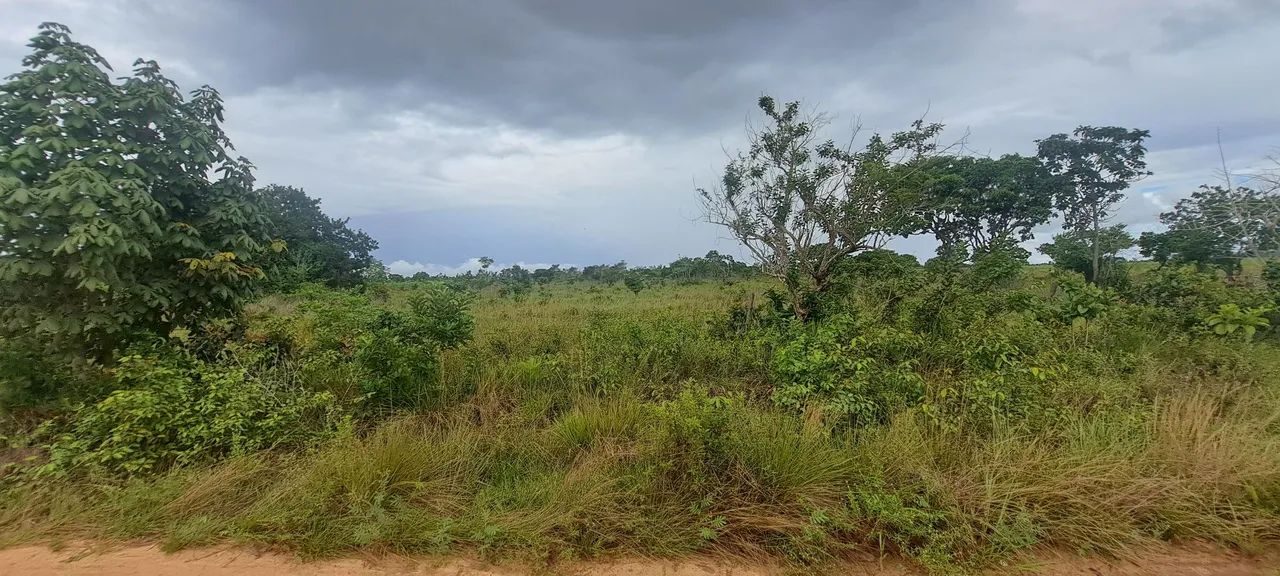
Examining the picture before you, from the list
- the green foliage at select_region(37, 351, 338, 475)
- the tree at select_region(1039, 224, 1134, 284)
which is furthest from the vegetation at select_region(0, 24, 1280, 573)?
the tree at select_region(1039, 224, 1134, 284)

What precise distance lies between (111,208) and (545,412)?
3.38m

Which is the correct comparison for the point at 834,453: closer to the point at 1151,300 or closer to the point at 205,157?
the point at 205,157

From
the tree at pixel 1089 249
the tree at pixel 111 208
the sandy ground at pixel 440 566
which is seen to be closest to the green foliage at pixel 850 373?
the sandy ground at pixel 440 566

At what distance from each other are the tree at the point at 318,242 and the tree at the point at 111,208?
1675 centimetres

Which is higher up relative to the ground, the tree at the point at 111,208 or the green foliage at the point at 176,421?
the tree at the point at 111,208

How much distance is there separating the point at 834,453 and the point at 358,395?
3729mm

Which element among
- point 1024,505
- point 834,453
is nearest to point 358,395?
point 834,453

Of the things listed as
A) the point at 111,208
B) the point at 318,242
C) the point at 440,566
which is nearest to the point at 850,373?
the point at 440,566

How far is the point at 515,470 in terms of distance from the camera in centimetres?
370

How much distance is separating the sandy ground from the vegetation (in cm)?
10

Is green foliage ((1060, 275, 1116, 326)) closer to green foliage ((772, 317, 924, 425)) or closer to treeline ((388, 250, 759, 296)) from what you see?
green foliage ((772, 317, 924, 425))

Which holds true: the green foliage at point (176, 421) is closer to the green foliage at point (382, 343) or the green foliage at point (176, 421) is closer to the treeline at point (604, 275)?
the green foliage at point (382, 343)

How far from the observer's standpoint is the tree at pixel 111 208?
3.63 metres

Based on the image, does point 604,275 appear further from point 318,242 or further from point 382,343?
point 382,343
